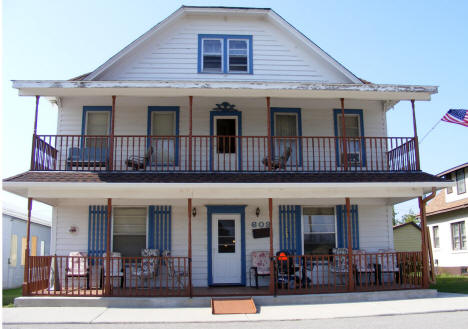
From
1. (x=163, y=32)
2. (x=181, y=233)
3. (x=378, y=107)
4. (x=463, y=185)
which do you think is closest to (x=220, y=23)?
(x=163, y=32)

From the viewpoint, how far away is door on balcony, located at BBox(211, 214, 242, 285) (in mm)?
13617

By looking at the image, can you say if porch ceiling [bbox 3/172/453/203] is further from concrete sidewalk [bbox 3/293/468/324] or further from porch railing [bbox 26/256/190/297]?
concrete sidewalk [bbox 3/293/468/324]

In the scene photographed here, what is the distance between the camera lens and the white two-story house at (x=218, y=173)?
11953 mm

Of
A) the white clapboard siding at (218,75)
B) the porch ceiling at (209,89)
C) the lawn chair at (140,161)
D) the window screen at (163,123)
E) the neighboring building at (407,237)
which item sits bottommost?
the neighboring building at (407,237)

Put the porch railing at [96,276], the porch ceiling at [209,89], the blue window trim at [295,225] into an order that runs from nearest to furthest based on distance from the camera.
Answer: the porch railing at [96,276] → the porch ceiling at [209,89] → the blue window trim at [295,225]

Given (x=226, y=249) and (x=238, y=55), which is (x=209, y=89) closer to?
(x=238, y=55)

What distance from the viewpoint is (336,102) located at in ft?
48.3

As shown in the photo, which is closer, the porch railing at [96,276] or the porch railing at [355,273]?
the porch railing at [96,276]

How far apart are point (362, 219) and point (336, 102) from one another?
3.48m

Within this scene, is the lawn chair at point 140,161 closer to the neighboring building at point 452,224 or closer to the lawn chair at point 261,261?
the lawn chair at point 261,261

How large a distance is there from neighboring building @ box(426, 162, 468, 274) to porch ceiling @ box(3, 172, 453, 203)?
1073 cm

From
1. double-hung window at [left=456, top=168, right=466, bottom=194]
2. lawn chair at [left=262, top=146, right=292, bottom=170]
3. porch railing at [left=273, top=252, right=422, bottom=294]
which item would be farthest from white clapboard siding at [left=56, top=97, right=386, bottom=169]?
double-hung window at [left=456, top=168, right=466, bottom=194]

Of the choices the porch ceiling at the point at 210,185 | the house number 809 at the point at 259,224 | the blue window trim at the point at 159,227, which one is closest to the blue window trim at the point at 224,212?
the house number 809 at the point at 259,224

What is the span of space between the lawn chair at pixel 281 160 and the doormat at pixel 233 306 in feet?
11.9
